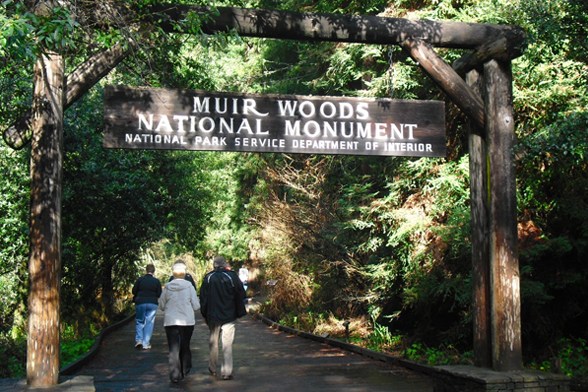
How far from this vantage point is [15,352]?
13477 millimetres

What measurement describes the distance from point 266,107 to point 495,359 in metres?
3.99

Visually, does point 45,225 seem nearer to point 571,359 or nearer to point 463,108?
point 463,108

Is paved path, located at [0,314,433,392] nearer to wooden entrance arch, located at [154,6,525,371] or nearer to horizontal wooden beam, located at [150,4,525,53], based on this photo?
wooden entrance arch, located at [154,6,525,371]

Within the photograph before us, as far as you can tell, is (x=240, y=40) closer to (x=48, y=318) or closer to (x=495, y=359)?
(x=48, y=318)

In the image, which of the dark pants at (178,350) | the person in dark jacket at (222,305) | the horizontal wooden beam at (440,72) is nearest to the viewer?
the horizontal wooden beam at (440,72)

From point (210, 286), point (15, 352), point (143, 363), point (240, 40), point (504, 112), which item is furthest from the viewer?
point (143, 363)

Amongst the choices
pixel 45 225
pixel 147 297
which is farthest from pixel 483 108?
pixel 147 297

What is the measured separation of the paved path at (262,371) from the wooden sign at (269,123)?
2860 millimetres

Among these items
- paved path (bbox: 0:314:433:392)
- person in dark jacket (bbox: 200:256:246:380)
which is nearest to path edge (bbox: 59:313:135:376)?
paved path (bbox: 0:314:433:392)

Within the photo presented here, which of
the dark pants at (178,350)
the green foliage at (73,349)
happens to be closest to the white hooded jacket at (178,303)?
the dark pants at (178,350)

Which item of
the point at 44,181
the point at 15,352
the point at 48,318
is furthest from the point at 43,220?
the point at 15,352

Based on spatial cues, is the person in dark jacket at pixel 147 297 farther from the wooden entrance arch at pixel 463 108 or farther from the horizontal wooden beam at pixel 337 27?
the horizontal wooden beam at pixel 337 27

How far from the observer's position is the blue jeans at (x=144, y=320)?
668 inches

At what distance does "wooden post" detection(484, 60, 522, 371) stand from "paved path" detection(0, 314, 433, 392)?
1865 mm
